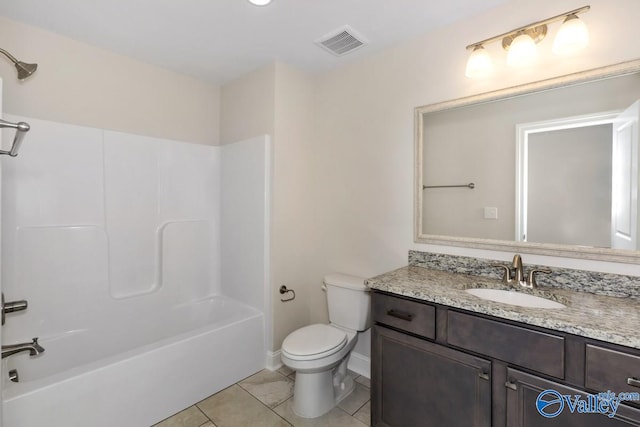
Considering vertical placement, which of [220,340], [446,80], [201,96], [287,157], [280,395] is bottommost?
[280,395]

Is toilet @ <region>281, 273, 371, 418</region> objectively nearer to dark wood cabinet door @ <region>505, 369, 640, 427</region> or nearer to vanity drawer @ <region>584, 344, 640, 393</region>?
dark wood cabinet door @ <region>505, 369, 640, 427</region>

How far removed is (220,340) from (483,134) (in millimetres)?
2149

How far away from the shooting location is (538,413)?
1.18m

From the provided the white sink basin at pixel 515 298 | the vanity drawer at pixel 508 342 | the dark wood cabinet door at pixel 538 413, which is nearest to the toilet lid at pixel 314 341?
the vanity drawer at pixel 508 342

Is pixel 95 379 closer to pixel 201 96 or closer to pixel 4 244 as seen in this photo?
pixel 4 244

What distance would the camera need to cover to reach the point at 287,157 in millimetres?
2488

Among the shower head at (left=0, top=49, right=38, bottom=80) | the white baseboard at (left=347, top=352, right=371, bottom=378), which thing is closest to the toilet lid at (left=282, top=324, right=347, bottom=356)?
the white baseboard at (left=347, top=352, right=371, bottom=378)

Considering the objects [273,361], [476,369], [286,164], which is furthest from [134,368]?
[476,369]

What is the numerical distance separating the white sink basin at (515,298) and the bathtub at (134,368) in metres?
1.60

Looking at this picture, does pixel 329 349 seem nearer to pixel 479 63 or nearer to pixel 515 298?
pixel 515 298

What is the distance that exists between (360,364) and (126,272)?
6.27ft

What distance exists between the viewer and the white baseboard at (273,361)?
242 cm

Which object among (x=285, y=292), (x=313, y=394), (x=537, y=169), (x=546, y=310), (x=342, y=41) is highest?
(x=342, y=41)

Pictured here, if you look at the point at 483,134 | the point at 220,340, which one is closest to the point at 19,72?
the point at 220,340
